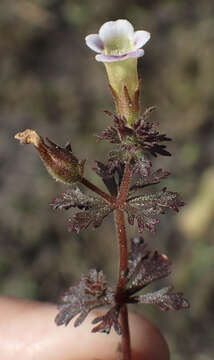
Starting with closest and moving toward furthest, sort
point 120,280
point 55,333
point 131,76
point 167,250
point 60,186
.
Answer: point 131,76, point 120,280, point 55,333, point 167,250, point 60,186

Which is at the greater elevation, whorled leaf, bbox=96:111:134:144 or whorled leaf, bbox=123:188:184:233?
whorled leaf, bbox=96:111:134:144

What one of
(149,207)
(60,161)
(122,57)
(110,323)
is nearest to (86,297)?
(110,323)

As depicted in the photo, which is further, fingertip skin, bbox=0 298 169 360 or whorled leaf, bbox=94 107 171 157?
fingertip skin, bbox=0 298 169 360

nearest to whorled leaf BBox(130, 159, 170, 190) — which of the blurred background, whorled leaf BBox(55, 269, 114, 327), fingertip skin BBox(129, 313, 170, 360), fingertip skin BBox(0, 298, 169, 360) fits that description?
whorled leaf BBox(55, 269, 114, 327)

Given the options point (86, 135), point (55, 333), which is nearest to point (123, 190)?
point (55, 333)

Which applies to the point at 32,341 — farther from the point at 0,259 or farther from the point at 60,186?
the point at 60,186

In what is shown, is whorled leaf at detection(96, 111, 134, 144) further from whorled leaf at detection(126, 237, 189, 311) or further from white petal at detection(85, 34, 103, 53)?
whorled leaf at detection(126, 237, 189, 311)

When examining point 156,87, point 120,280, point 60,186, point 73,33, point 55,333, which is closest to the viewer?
point 120,280
